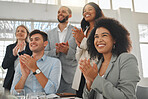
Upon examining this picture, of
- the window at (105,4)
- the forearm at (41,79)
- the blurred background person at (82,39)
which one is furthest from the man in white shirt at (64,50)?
the window at (105,4)

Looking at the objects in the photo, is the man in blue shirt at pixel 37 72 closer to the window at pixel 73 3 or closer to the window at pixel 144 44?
the window at pixel 73 3

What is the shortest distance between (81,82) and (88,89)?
0.61 m

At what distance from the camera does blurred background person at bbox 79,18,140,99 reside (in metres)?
1.07

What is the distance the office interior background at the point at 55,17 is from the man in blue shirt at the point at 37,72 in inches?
68.4

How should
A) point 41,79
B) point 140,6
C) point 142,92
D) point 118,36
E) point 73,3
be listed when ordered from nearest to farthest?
point 118,36, point 142,92, point 41,79, point 73,3, point 140,6

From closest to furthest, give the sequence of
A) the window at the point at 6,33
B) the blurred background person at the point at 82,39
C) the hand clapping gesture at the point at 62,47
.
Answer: the blurred background person at the point at 82,39 < the hand clapping gesture at the point at 62,47 < the window at the point at 6,33

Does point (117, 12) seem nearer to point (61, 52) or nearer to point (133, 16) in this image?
point (133, 16)

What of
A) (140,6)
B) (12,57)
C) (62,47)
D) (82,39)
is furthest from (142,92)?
(140,6)

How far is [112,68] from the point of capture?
1214 mm

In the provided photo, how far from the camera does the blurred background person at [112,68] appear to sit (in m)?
1.07

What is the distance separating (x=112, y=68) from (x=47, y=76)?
841mm

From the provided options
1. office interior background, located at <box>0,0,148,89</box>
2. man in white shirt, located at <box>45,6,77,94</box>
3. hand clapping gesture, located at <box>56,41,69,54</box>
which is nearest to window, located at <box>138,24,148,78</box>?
office interior background, located at <box>0,0,148,89</box>

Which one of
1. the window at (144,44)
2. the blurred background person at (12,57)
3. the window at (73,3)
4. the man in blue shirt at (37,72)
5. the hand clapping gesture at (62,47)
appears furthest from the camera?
the window at (144,44)

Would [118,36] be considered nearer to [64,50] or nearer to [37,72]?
[37,72]
